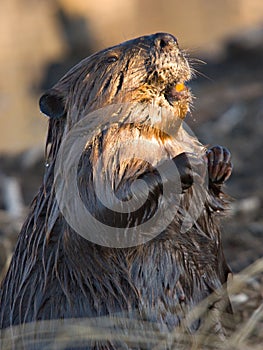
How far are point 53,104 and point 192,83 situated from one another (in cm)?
676

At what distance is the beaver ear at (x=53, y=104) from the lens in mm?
3195

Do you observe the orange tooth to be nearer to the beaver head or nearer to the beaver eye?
the beaver head

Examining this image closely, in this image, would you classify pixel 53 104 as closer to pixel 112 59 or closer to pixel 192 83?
pixel 112 59

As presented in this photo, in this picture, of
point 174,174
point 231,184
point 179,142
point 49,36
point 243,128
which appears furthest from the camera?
point 49,36

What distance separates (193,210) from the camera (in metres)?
3.19

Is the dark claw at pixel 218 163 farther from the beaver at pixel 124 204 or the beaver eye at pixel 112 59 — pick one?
the beaver eye at pixel 112 59

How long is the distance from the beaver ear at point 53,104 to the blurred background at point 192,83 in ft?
1.75

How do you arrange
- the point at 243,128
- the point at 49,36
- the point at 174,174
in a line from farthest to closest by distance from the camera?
the point at 49,36, the point at 243,128, the point at 174,174

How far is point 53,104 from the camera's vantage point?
10.5 feet

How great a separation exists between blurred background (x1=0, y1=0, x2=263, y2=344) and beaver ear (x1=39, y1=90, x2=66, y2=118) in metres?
0.53

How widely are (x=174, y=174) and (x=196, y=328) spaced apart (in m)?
0.52

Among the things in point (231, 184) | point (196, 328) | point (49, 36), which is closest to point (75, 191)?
point (196, 328)

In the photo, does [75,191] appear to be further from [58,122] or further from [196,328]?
[196,328]

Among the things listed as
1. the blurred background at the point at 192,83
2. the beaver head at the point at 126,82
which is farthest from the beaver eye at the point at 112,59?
the blurred background at the point at 192,83
